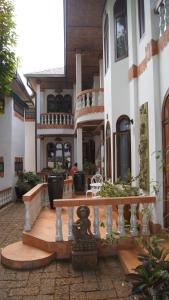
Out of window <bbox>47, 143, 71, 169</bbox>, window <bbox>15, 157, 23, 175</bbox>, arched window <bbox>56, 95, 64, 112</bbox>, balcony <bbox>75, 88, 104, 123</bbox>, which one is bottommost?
window <bbox>15, 157, 23, 175</bbox>

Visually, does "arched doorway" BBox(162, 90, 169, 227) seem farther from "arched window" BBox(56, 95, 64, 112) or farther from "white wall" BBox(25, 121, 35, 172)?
"arched window" BBox(56, 95, 64, 112)

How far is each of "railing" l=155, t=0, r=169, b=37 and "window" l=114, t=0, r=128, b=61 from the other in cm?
250

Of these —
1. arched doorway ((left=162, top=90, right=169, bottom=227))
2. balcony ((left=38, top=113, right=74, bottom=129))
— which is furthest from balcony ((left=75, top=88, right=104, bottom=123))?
arched doorway ((left=162, top=90, right=169, bottom=227))

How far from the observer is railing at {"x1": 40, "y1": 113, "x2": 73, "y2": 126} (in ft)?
60.9

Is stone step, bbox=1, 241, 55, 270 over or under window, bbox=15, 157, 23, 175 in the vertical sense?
under

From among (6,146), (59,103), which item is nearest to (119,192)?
(6,146)

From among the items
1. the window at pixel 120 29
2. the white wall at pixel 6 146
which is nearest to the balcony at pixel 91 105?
the white wall at pixel 6 146

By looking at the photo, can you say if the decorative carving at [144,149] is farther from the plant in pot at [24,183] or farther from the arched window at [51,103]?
the arched window at [51,103]

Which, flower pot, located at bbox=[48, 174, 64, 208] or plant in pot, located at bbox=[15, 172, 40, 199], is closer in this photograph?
flower pot, located at bbox=[48, 174, 64, 208]

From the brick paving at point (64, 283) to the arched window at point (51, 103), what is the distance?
1640 centimetres

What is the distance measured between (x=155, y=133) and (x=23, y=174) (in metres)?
10.1

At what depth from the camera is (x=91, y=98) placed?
1244cm

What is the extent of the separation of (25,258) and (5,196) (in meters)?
7.52

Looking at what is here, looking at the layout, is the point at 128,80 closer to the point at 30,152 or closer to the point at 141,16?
the point at 141,16
